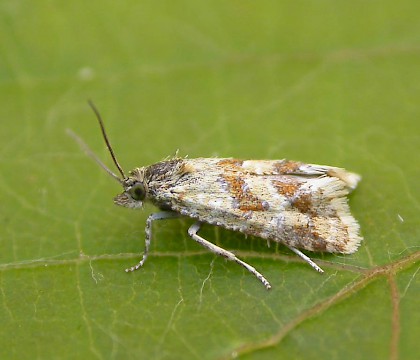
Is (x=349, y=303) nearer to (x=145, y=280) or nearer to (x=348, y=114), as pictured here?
(x=145, y=280)

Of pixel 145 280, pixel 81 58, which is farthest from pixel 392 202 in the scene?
pixel 81 58

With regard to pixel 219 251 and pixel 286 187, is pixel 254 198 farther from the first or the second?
pixel 219 251

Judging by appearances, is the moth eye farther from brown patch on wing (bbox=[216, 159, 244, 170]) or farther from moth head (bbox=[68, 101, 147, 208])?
brown patch on wing (bbox=[216, 159, 244, 170])

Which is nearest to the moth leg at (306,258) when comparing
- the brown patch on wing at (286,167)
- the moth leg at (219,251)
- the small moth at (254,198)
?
the small moth at (254,198)

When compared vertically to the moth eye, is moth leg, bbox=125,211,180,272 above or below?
below

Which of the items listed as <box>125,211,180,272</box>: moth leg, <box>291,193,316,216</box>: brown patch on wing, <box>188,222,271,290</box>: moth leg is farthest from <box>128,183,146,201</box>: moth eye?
<box>291,193,316,216</box>: brown patch on wing

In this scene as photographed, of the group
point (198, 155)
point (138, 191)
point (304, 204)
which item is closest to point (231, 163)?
point (198, 155)
